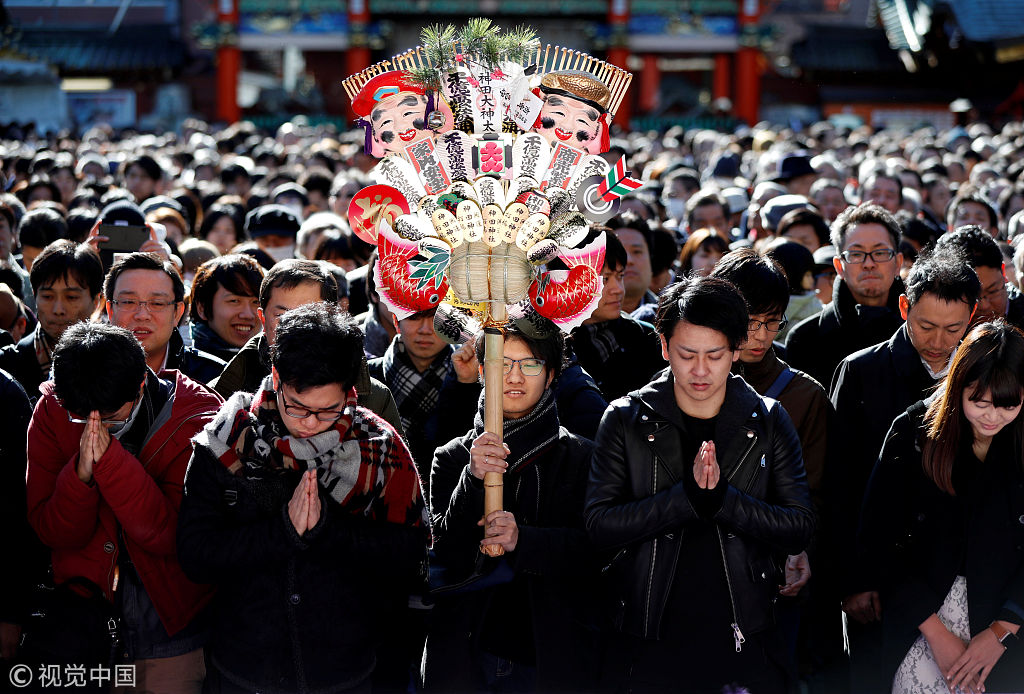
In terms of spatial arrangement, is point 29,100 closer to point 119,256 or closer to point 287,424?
point 119,256

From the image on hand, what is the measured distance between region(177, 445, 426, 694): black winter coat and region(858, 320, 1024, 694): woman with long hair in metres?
1.37

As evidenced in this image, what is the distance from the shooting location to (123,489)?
261 centimetres

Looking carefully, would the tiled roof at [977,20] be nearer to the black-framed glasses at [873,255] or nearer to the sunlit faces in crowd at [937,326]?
the black-framed glasses at [873,255]

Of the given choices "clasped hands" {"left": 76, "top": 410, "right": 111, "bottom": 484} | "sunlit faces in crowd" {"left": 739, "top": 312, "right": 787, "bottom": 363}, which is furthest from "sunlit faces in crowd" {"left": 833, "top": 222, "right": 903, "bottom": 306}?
"clasped hands" {"left": 76, "top": 410, "right": 111, "bottom": 484}

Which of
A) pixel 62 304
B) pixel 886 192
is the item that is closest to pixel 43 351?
pixel 62 304

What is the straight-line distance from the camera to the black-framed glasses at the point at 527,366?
2943 mm

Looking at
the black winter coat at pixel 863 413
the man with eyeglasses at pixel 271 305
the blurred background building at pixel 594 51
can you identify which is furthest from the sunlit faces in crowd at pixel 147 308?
the blurred background building at pixel 594 51

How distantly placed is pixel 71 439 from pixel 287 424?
0.60 meters

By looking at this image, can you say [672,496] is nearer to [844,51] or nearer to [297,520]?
[297,520]

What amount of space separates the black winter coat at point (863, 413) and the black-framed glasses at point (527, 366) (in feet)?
3.66

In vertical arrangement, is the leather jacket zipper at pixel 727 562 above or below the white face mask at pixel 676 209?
below

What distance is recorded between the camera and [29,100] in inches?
786

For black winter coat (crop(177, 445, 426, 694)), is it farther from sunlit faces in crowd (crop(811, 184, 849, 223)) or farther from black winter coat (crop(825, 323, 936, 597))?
sunlit faces in crowd (crop(811, 184, 849, 223))

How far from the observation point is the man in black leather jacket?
268 centimetres
